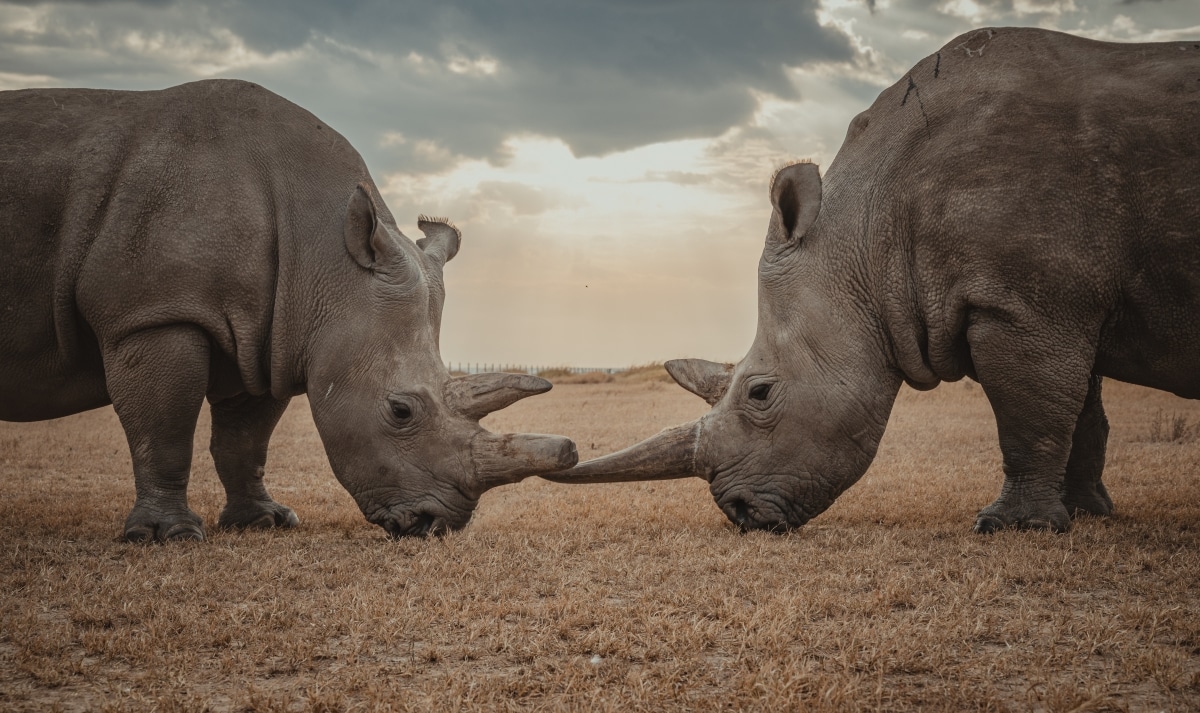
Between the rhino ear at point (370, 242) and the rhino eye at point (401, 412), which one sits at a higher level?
the rhino ear at point (370, 242)

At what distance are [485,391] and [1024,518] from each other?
3.31m

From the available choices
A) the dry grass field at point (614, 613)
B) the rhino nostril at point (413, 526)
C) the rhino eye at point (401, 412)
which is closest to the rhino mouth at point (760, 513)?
the dry grass field at point (614, 613)

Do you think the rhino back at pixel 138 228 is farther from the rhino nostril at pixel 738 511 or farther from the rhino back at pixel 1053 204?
the rhino back at pixel 1053 204

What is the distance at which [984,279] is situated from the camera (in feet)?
18.6

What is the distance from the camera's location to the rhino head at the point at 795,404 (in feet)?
20.0

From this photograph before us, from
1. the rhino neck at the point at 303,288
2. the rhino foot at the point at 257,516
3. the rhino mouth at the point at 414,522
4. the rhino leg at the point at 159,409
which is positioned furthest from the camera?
the rhino foot at the point at 257,516

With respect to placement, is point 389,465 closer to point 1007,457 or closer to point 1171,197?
point 1007,457

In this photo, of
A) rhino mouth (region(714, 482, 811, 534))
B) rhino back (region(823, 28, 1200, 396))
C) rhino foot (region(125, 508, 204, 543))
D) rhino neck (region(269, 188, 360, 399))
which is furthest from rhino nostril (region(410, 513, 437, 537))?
rhino back (region(823, 28, 1200, 396))

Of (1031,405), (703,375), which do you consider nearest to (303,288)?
(703,375)

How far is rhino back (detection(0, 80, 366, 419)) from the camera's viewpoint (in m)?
5.88

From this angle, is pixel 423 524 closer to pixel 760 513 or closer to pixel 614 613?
pixel 760 513

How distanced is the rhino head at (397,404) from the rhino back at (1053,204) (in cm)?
242

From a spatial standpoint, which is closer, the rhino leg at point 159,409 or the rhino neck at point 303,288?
Result: the rhino leg at point 159,409

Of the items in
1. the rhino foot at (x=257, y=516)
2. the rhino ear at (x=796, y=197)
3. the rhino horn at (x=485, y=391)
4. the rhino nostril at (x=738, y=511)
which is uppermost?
the rhino ear at (x=796, y=197)
